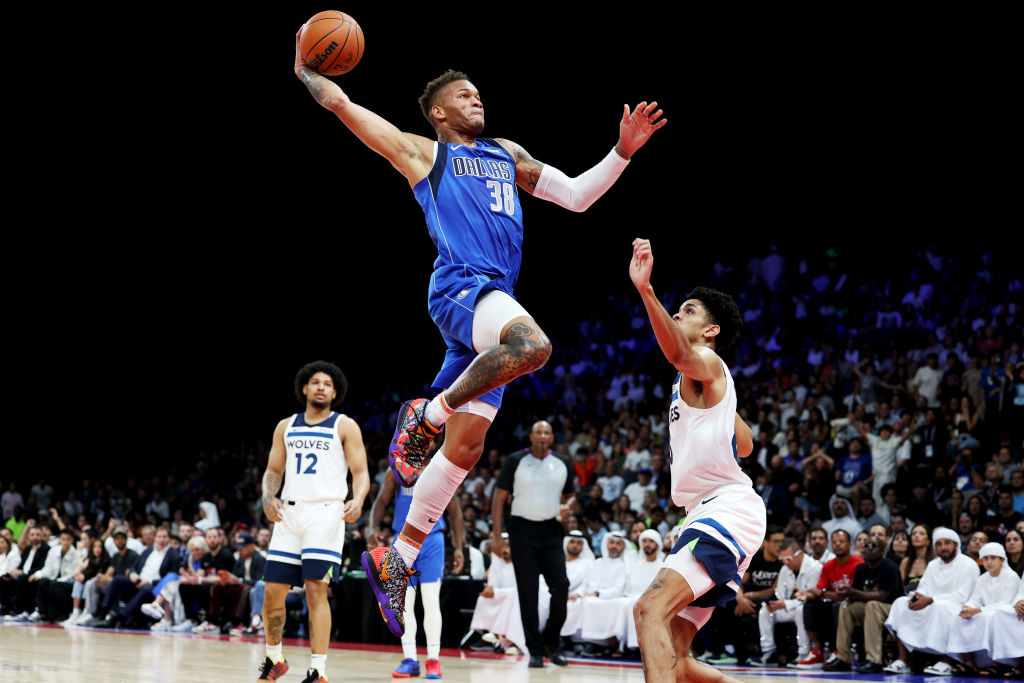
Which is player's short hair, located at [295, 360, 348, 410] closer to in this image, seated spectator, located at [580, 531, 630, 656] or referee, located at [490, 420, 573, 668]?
referee, located at [490, 420, 573, 668]

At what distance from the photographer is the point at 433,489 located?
4.74m

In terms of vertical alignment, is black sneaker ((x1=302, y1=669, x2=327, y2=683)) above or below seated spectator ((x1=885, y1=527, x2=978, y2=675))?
below

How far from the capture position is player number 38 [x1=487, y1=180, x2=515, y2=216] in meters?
4.64

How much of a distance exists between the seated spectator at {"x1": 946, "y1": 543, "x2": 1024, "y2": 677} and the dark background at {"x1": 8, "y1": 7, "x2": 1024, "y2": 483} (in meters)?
8.60

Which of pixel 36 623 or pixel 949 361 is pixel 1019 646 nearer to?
pixel 949 361

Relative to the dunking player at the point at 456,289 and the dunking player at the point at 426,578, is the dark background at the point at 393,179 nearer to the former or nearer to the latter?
the dunking player at the point at 426,578

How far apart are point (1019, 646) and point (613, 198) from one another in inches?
558

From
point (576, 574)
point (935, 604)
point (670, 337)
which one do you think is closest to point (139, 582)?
point (576, 574)

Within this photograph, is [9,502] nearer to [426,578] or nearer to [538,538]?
[426,578]

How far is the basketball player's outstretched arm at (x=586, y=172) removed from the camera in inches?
197

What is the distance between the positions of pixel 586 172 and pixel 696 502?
5.23 ft

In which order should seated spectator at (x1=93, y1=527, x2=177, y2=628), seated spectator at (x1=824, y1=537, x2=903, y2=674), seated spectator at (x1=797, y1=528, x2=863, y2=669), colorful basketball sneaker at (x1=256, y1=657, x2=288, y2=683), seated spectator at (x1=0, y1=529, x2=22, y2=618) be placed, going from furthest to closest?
seated spectator at (x1=0, y1=529, x2=22, y2=618) → seated spectator at (x1=93, y1=527, x2=177, y2=628) → seated spectator at (x1=797, y1=528, x2=863, y2=669) → seated spectator at (x1=824, y1=537, x2=903, y2=674) → colorful basketball sneaker at (x1=256, y1=657, x2=288, y2=683)

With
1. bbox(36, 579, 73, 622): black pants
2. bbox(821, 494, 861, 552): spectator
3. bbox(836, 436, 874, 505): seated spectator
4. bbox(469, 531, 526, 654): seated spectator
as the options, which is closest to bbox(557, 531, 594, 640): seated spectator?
bbox(469, 531, 526, 654): seated spectator

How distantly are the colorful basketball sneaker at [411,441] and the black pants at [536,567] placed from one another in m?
4.43
